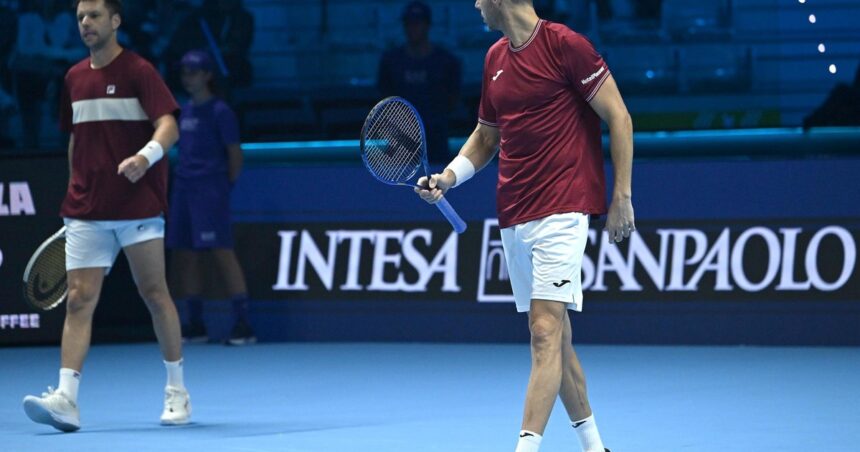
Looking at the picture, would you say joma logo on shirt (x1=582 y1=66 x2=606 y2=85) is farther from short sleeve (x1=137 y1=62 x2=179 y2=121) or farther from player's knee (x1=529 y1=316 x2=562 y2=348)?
short sleeve (x1=137 y1=62 x2=179 y2=121)

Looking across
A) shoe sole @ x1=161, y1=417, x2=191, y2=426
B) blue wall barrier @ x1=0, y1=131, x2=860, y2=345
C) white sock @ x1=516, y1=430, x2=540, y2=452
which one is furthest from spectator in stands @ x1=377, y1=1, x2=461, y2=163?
white sock @ x1=516, y1=430, x2=540, y2=452

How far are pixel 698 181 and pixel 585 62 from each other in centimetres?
523

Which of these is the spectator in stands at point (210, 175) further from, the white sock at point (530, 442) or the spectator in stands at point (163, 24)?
the white sock at point (530, 442)

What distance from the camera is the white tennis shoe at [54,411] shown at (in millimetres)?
6988

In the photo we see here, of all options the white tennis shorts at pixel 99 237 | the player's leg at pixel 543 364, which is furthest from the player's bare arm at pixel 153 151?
the player's leg at pixel 543 364

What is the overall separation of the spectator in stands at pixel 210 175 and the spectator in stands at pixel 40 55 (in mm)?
3504

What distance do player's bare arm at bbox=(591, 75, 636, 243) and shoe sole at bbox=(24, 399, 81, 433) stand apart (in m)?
2.89

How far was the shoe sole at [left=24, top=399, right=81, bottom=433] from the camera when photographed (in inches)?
275

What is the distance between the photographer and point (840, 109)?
1174 centimetres

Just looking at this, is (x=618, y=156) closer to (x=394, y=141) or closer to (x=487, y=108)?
(x=487, y=108)

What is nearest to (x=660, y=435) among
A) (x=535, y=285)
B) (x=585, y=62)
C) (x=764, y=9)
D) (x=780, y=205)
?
(x=535, y=285)

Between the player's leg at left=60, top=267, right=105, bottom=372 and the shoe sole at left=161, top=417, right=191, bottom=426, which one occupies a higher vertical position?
the player's leg at left=60, top=267, right=105, bottom=372

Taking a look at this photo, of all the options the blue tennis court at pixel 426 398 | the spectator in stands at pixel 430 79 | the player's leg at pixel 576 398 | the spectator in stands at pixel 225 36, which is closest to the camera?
the player's leg at pixel 576 398

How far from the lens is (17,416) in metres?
7.82
